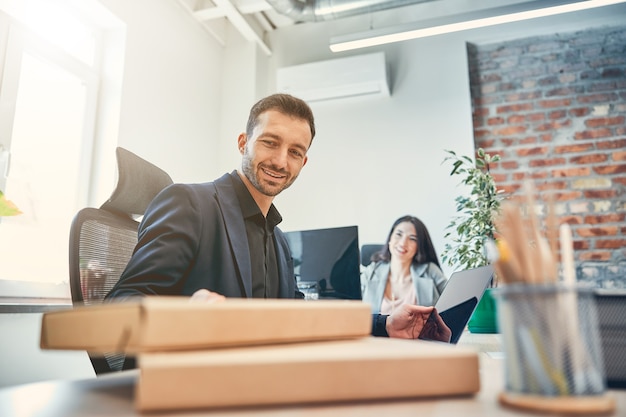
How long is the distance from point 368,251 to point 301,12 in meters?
1.79

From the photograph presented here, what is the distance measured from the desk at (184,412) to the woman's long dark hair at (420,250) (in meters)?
2.57

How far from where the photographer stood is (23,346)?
1.94 metres

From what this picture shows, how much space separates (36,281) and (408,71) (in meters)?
2.88

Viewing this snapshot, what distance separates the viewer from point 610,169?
3236mm

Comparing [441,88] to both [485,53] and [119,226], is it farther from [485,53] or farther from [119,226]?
[119,226]

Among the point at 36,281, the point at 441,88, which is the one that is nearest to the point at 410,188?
the point at 441,88

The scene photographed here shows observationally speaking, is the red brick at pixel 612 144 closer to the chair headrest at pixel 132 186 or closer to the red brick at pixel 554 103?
the red brick at pixel 554 103

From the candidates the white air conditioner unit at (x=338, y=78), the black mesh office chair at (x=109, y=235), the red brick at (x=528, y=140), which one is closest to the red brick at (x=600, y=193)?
the red brick at (x=528, y=140)

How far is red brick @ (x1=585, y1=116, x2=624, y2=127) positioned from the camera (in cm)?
329

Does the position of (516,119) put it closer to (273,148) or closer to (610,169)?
(610,169)

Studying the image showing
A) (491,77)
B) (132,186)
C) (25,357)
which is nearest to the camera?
(132,186)

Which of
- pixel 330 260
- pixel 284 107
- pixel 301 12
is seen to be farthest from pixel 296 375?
pixel 301 12

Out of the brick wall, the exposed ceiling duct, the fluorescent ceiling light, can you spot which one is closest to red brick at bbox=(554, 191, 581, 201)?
the brick wall

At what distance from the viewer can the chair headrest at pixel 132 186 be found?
51.6 inches
